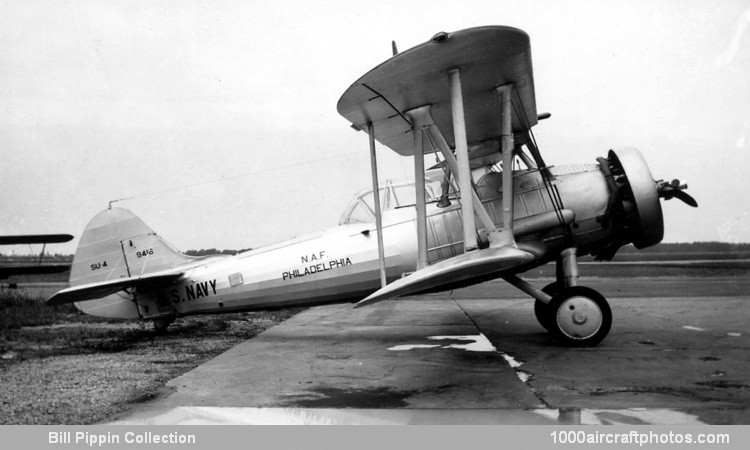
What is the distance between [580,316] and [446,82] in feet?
9.58

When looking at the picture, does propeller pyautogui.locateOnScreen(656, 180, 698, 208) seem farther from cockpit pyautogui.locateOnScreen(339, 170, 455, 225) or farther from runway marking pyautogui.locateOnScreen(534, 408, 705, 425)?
runway marking pyautogui.locateOnScreen(534, 408, 705, 425)

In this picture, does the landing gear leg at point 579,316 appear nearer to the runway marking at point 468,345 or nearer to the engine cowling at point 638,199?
the runway marking at point 468,345

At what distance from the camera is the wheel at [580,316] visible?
6164 millimetres

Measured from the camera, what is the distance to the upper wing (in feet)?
16.7

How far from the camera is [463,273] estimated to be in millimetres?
5238

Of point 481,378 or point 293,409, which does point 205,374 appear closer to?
point 293,409

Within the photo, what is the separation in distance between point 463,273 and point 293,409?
6.45 ft
